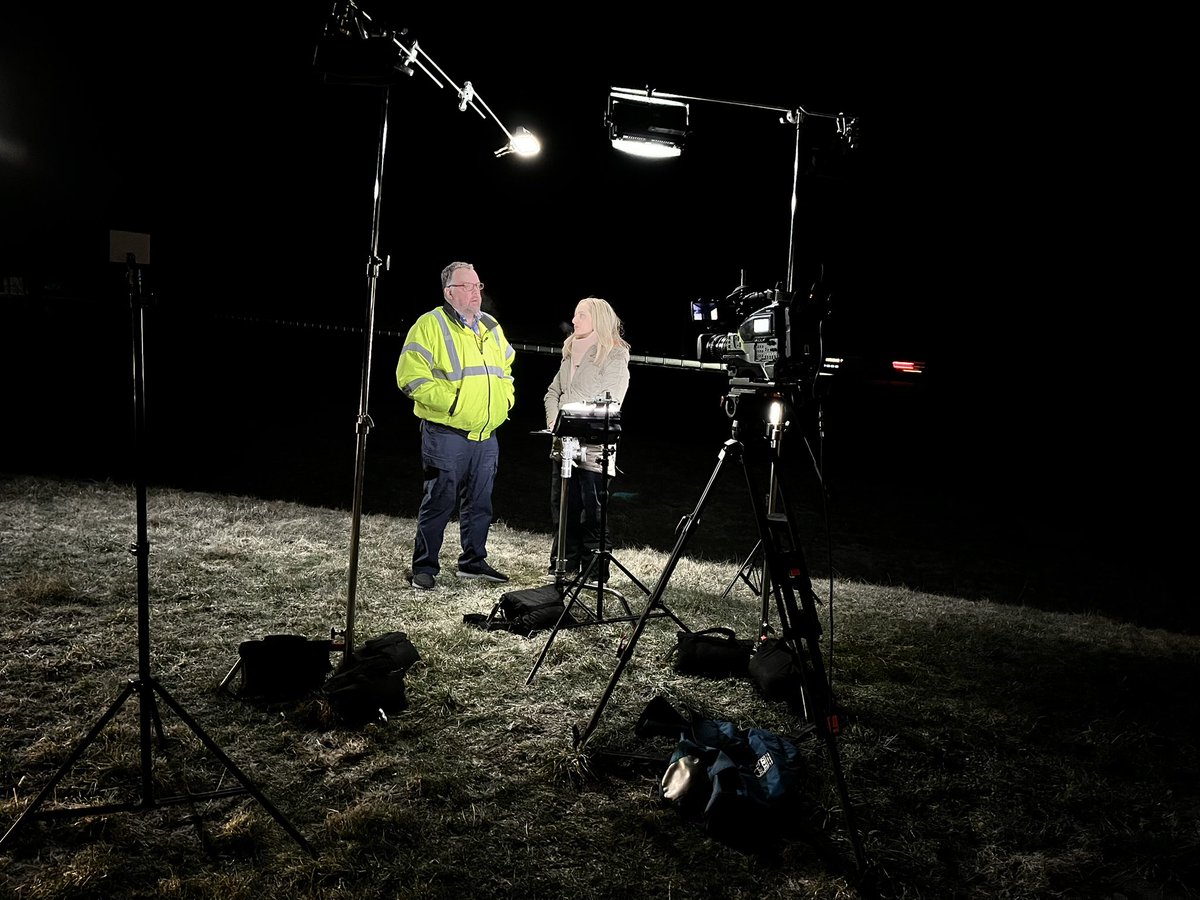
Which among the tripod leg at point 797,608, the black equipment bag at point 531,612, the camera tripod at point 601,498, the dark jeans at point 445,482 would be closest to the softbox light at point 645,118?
the camera tripod at point 601,498

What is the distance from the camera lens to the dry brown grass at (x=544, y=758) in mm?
2238

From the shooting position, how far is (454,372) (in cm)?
479

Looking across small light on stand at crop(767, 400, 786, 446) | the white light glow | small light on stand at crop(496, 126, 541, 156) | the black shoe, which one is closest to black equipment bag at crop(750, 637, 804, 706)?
small light on stand at crop(767, 400, 786, 446)

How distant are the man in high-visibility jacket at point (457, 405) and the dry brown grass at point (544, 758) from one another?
1.42 feet

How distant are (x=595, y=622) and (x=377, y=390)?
14805 mm

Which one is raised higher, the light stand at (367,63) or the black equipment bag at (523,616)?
the light stand at (367,63)

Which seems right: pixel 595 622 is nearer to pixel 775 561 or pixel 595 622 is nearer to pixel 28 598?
pixel 775 561

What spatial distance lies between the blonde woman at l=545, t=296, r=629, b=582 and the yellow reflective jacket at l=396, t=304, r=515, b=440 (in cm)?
53

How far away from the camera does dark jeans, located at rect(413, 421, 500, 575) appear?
4969mm

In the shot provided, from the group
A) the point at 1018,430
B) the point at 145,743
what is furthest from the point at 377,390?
the point at 145,743

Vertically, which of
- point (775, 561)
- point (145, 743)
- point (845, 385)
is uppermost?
point (845, 385)

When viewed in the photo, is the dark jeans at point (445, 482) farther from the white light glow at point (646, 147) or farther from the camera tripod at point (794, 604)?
the camera tripod at point (794, 604)

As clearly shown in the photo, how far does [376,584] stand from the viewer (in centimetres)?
500

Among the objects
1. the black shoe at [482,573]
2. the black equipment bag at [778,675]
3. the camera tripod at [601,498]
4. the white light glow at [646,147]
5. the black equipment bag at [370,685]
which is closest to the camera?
the black equipment bag at [370,685]
